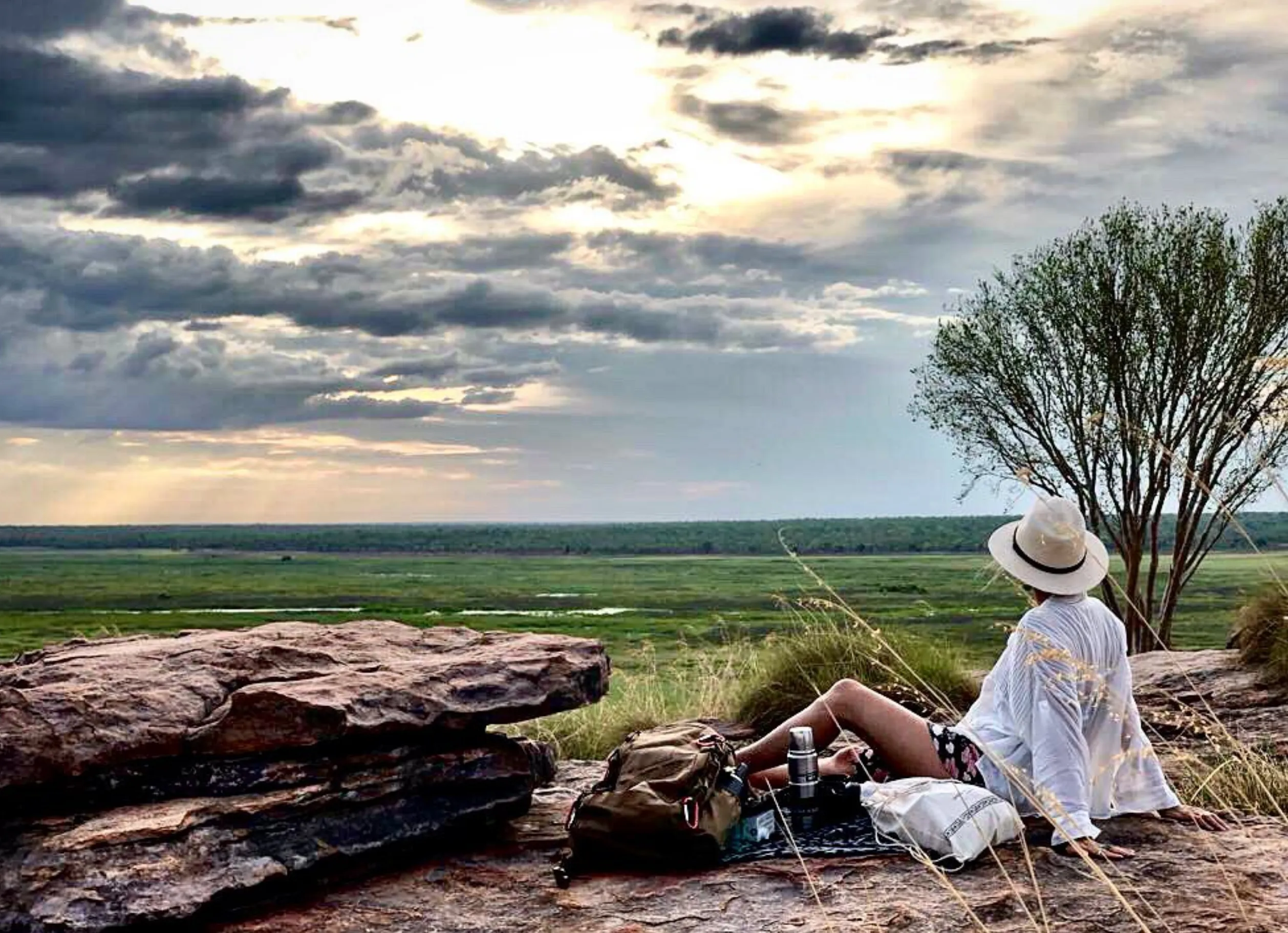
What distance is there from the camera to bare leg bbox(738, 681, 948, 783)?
246 inches

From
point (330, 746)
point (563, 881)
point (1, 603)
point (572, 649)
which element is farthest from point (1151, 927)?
point (1, 603)

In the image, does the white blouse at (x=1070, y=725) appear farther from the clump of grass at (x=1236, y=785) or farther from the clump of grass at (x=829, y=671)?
the clump of grass at (x=829, y=671)

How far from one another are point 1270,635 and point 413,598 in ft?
180

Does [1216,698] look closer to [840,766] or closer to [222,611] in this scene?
[840,766]

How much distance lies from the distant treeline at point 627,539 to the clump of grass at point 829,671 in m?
81.9

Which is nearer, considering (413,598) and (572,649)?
(572,649)

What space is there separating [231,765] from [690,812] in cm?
221

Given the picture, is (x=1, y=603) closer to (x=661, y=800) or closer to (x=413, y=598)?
(x=413, y=598)

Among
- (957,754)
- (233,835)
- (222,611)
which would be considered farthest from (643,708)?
(222,611)

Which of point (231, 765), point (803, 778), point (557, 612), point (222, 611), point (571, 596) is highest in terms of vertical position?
point (231, 765)

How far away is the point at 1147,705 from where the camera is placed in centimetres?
1172

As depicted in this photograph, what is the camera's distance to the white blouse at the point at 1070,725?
18.4 feet

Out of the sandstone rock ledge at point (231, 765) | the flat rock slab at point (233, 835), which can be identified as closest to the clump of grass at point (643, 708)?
the sandstone rock ledge at point (231, 765)

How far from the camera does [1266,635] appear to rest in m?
12.3
